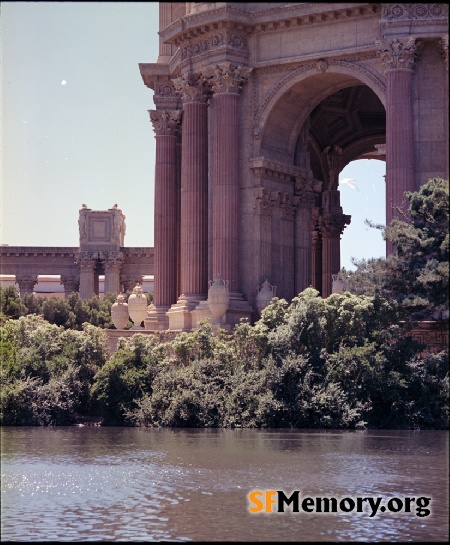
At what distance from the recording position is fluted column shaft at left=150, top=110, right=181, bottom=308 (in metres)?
62.4

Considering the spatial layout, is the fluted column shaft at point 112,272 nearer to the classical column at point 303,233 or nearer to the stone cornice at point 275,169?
the classical column at point 303,233

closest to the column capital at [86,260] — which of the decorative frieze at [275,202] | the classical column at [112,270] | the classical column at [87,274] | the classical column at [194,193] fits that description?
the classical column at [87,274]

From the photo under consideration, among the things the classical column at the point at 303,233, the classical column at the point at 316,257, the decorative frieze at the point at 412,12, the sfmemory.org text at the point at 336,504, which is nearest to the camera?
the sfmemory.org text at the point at 336,504

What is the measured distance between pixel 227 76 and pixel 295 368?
1783 centimetres

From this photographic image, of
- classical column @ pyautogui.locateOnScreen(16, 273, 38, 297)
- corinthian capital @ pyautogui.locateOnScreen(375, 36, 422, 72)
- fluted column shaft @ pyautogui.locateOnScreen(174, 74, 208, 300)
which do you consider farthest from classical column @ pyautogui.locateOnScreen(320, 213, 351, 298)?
classical column @ pyautogui.locateOnScreen(16, 273, 38, 297)

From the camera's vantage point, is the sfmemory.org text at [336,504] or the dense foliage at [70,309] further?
the dense foliage at [70,309]

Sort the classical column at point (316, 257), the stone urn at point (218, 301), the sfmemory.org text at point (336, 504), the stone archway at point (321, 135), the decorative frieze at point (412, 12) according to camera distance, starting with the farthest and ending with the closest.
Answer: the classical column at point (316, 257) < the stone archway at point (321, 135) < the stone urn at point (218, 301) < the decorative frieze at point (412, 12) < the sfmemory.org text at point (336, 504)

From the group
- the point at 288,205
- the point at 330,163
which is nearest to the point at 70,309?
the point at 330,163

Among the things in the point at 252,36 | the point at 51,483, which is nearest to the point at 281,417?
the point at 51,483

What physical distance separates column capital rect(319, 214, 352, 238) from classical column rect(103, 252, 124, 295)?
37333mm

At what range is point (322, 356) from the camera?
138ft

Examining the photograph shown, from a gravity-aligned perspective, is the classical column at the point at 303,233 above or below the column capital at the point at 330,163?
below

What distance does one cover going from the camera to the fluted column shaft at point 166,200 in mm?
62375

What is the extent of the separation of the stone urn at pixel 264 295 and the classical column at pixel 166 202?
8.27 meters
